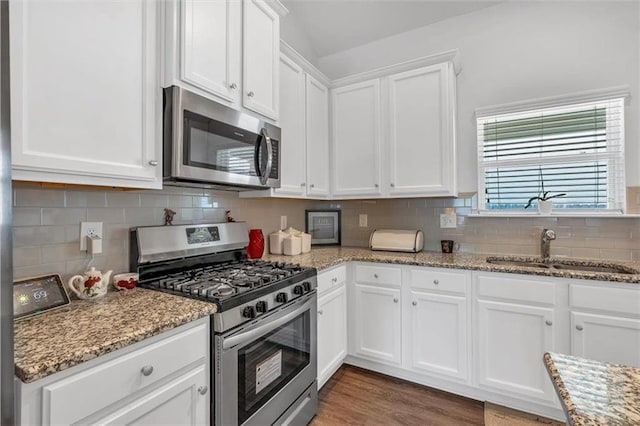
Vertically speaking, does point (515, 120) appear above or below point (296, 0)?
below

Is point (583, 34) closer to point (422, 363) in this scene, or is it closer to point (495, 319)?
point (495, 319)

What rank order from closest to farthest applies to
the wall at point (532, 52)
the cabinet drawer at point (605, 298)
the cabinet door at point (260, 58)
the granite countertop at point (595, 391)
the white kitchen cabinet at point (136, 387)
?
the granite countertop at point (595, 391), the white kitchen cabinet at point (136, 387), the cabinet drawer at point (605, 298), the cabinet door at point (260, 58), the wall at point (532, 52)

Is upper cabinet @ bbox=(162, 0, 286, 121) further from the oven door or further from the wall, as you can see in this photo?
the wall

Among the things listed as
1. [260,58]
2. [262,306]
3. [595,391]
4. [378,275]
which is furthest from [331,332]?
[260,58]

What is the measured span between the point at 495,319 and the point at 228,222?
1.85 meters

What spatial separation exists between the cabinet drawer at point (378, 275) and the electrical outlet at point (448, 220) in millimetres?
731

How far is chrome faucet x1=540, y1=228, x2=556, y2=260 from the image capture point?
86.4 inches

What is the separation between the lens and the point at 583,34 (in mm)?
2205

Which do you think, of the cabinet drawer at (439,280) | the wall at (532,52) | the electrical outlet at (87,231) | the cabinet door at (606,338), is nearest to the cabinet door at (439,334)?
the cabinet drawer at (439,280)

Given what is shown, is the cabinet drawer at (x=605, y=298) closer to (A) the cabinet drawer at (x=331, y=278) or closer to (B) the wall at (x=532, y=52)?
(B) the wall at (x=532, y=52)

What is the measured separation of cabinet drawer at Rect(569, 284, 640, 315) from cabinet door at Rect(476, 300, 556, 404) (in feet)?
0.51

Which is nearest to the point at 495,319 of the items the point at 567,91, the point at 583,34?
the point at 567,91

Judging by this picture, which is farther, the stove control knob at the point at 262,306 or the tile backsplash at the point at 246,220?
the stove control knob at the point at 262,306

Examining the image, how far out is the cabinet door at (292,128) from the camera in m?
2.24
